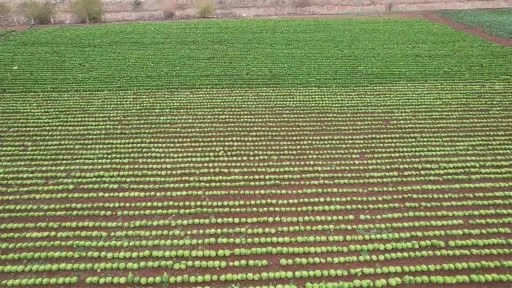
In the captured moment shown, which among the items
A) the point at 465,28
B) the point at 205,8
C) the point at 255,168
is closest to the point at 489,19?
the point at 465,28

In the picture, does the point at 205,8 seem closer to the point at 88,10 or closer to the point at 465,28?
the point at 88,10

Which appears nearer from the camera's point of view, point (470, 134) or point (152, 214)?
point (152, 214)

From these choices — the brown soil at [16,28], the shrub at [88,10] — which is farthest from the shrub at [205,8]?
the brown soil at [16,28]

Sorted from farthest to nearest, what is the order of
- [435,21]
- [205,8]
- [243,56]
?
[205,8] → [435,21] → [243,56]

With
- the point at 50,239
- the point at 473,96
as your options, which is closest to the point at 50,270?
the point at 50,239

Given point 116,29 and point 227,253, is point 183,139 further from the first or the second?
point 116,29

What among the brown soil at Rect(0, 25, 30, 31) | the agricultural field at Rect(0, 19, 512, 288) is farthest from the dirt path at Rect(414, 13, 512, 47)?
the brown soil at Rect(0, 25, 30, 31)

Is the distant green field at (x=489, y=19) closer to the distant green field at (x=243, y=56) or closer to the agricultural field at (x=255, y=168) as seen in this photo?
the distant green field at (x=243, y=56)
